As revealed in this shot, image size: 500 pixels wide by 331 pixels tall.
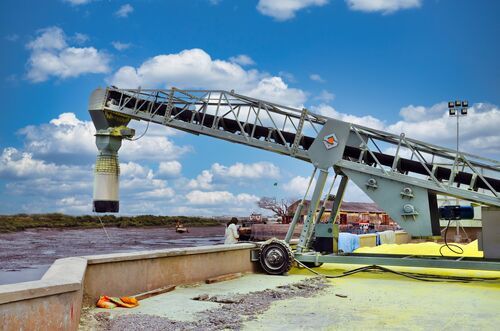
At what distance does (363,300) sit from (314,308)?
1.28 m

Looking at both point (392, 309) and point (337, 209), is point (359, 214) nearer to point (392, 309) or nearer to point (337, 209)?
point (337, 209)

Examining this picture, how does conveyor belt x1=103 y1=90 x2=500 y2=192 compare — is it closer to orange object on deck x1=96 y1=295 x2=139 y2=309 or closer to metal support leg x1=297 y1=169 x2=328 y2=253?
metal support leg x1=297 y1=169 x2=328 y2=253

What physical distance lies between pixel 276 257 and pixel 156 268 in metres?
3.99

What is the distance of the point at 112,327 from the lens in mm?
6797

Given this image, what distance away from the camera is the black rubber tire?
12.8 metres

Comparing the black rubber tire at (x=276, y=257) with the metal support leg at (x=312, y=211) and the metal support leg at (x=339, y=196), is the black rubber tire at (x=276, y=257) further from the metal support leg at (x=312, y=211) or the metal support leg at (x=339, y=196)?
the metal support leg at (x=339, y=196)

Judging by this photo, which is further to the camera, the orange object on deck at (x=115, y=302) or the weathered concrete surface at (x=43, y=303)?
the orange object on deck at (x=115, y=302)

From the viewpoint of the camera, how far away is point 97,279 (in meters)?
8.22

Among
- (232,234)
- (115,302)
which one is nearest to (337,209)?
(232,234)

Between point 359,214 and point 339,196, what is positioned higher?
point 359,214

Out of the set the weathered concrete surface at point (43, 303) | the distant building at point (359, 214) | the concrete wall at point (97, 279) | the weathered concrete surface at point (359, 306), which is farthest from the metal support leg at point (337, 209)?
the distant building at point (359, 214)

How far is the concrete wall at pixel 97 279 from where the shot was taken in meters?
5.09

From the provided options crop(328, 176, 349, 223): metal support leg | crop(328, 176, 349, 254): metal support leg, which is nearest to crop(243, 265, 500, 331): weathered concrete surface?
crop(328, 176, 349, 254): metal support leg

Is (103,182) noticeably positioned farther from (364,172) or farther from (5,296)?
(5,296)
